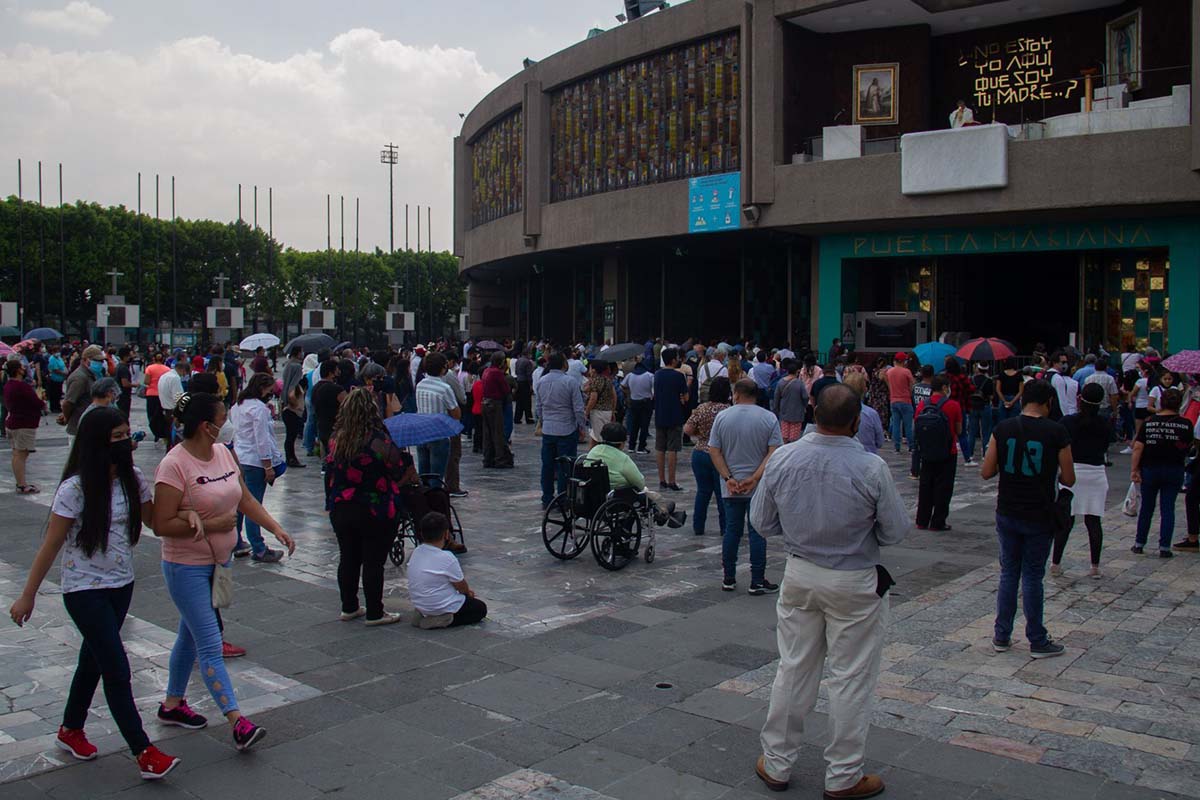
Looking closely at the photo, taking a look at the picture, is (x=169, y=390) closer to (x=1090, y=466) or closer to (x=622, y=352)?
(x=622, y=352)

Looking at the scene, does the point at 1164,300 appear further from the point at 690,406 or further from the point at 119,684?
the point at 119,684

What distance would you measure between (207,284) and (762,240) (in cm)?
5111

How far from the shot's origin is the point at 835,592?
457cm

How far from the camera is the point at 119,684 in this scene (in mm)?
4750

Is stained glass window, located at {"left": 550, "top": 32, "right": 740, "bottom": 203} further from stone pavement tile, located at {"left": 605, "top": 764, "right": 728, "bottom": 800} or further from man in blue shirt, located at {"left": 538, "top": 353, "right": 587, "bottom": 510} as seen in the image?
stone pavement tile, located at {"left": 605, "top": 764, "right": 728, "bottom": 800}

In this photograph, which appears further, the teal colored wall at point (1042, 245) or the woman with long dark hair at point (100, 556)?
the teal colored wall at point (1042, 245)

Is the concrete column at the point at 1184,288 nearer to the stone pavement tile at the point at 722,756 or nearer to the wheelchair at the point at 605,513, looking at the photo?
the wheelchair at the point at 605,513

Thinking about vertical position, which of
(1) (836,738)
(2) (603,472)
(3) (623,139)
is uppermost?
(3) (623,139)

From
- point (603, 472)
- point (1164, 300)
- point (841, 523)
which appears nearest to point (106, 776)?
point (841, 523)

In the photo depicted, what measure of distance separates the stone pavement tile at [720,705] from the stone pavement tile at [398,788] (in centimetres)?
155

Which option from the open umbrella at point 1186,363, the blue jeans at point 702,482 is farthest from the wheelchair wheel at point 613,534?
the open umbrella at point 1186,363

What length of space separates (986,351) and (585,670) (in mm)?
12824

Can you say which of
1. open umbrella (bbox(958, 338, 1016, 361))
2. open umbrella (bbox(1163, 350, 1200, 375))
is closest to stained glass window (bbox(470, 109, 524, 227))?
open umbrella (bbox(958, 338, 1016, 361))

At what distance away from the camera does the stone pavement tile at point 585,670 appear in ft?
20.6
